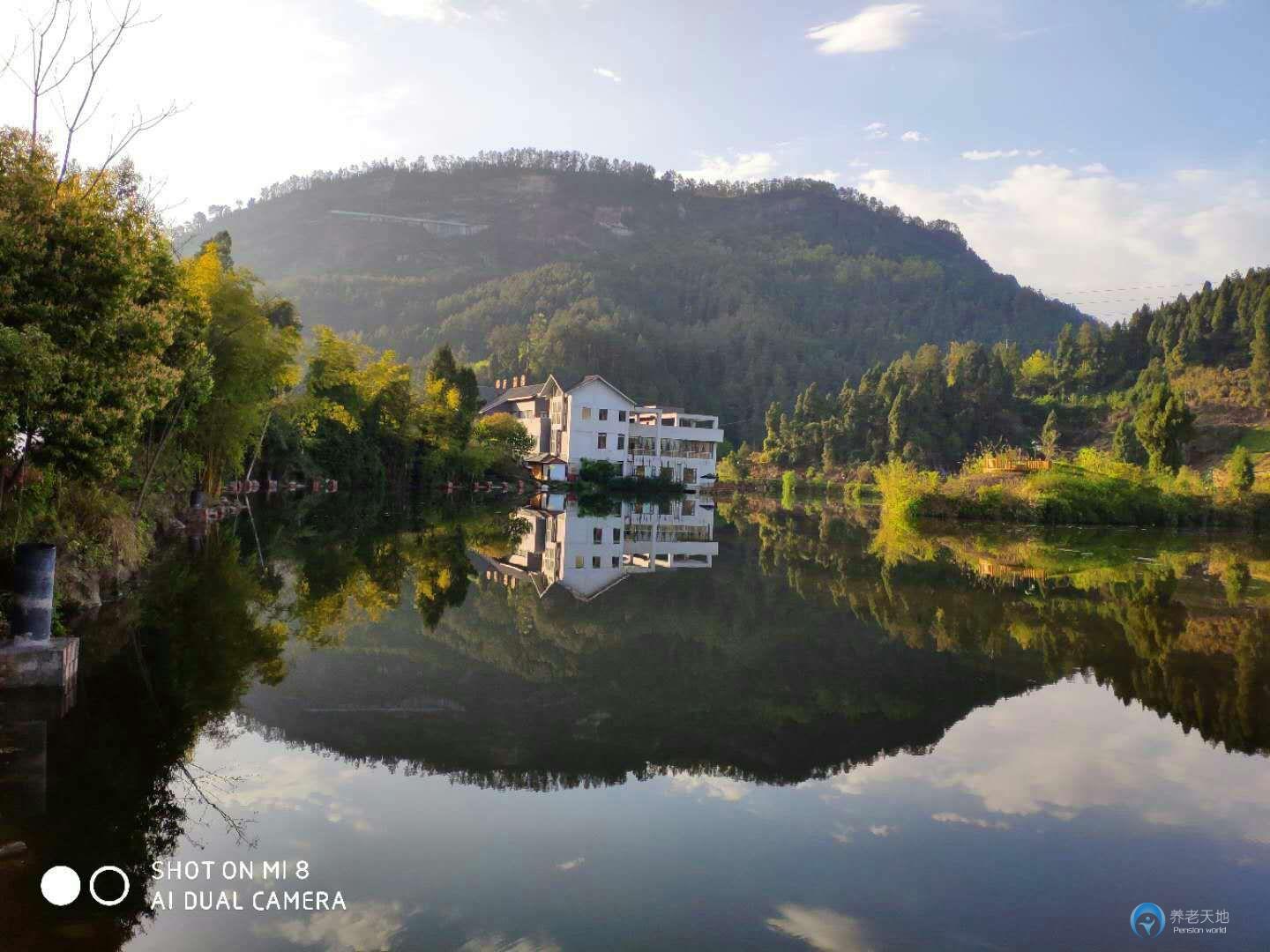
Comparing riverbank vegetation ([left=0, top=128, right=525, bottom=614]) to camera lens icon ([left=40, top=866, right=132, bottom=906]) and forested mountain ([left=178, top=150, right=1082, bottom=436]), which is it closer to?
camera lens icon ([left=40, top=866, right=132, bottom=906])

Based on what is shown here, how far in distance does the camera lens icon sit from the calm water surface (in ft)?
0.19

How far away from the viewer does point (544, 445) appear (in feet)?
187

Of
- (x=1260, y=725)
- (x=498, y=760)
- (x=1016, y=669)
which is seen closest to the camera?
(x=498, y=760)

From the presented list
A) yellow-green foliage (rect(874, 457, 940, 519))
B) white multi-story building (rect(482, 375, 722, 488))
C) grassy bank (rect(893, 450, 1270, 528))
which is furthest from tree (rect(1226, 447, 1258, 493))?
white multi-story building (rect(482, 375, 722, 488))

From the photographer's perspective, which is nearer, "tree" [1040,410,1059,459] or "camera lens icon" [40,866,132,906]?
"camera lens icon" [40,866,132,906]

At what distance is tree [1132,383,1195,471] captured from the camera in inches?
1622

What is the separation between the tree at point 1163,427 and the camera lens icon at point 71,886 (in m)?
45.0

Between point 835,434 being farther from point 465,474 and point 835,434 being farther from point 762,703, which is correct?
point 762,703

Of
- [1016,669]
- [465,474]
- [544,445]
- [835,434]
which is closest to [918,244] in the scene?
[835,434]

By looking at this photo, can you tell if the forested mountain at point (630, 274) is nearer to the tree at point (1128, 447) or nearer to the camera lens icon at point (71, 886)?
the tree at point (1128, 447)

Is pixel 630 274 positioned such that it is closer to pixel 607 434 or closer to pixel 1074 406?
pixel 1074 406

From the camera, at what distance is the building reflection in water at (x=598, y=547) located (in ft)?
49.3

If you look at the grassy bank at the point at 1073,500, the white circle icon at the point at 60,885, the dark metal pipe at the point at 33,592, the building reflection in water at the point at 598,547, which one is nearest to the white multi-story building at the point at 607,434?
the building reflection in water at the point at 598,547

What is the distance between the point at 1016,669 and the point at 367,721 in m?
6.58
